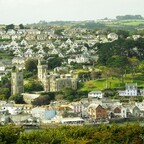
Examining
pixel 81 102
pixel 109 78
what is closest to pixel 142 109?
pixel 81 102

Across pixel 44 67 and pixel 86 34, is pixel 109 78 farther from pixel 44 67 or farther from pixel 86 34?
pixel 86 34

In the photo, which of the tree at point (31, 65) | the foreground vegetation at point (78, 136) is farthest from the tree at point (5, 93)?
the foreground vegetation at point (78, 136)

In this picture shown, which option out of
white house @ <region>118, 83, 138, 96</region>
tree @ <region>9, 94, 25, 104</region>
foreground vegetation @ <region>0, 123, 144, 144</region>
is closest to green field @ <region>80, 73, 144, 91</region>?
white house @ <region>118, 83, 138, 96</region>

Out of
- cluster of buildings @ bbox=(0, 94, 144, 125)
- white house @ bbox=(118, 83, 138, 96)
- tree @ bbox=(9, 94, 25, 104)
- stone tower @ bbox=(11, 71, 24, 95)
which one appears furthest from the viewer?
stone tower @ bbox=(11, 71, 24, 95)

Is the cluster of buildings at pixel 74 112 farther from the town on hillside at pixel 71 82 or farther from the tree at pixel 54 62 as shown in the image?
the tree at pixel 54 62

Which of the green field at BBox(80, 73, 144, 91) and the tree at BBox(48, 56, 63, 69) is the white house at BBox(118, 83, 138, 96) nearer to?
the green field at BBox(80, 73, 144, 91)

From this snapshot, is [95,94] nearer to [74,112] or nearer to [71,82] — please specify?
[71,82]
